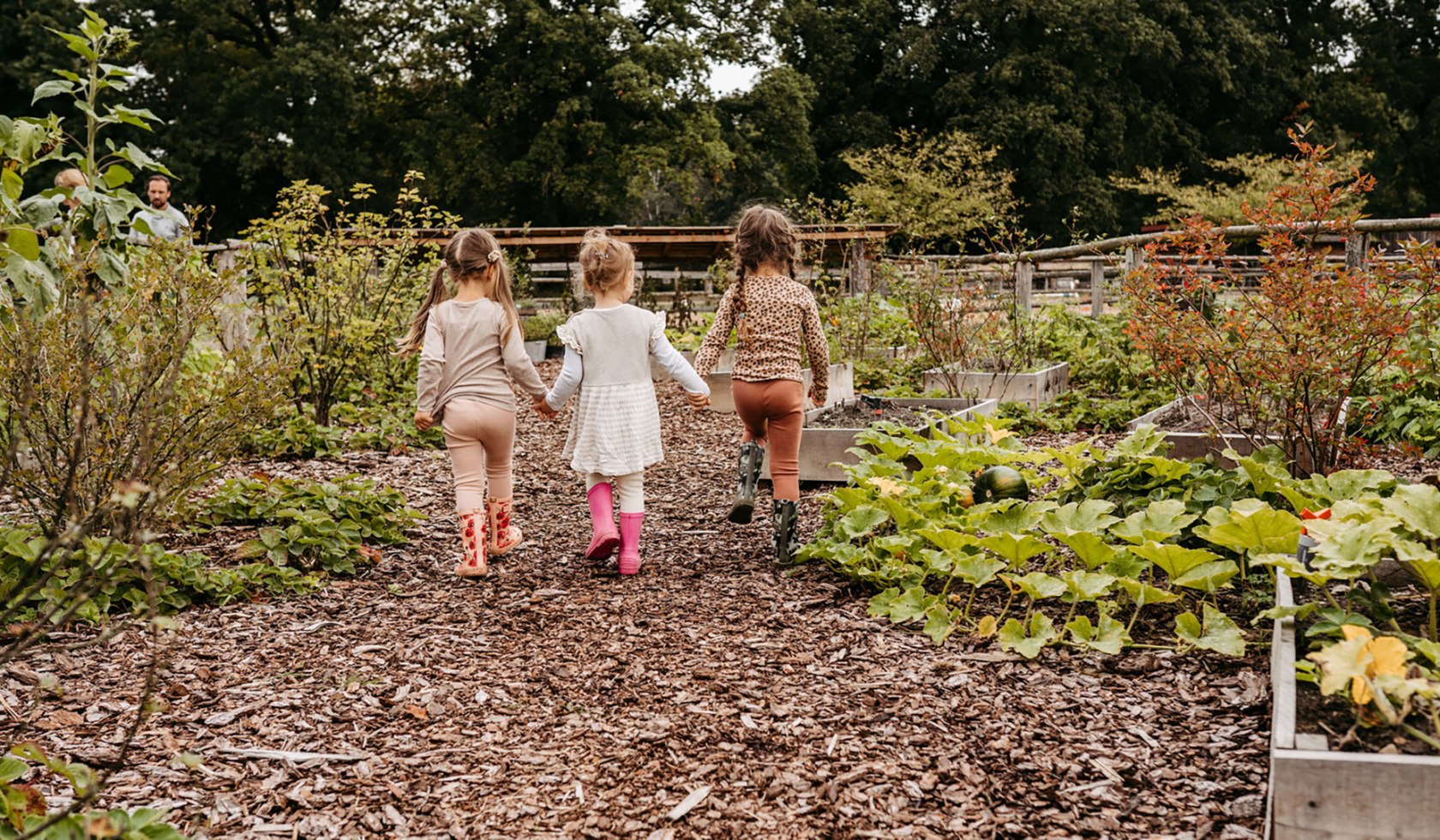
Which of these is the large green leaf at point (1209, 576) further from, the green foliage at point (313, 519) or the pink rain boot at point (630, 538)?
the green foliage at point (313, 519)

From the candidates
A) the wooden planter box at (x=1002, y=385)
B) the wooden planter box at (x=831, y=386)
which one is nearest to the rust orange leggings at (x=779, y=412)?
the wooden planter box at (x=831, y=386)

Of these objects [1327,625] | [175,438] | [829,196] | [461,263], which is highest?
[829,196]

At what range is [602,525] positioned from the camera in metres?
4.71

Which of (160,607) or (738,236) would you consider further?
(738,236)

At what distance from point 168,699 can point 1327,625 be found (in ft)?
10.1

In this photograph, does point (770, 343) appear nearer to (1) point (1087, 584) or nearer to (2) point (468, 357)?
(2) point (468, 357)

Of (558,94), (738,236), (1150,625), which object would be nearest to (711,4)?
(558,94)

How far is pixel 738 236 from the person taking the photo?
16.6ft

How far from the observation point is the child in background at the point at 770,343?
4.91 meters

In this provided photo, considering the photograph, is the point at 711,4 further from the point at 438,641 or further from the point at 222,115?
the point at 438,641

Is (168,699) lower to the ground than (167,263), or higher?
lower

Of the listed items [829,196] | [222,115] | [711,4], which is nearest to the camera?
[222,115]

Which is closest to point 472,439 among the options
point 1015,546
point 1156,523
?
point 1015,546

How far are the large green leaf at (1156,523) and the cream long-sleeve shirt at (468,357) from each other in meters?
2.46
